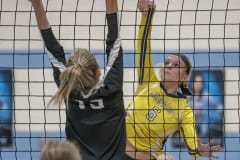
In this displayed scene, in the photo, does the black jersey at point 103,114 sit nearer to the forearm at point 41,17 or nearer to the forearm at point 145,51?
the forearm at point 41,17

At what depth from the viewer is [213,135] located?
676 centimetres

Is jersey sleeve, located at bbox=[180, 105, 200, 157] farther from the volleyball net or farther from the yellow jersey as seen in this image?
the volleyball net

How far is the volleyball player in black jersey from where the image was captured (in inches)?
110

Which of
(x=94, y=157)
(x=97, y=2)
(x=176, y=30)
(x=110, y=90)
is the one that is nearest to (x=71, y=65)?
(x=110, y=90)

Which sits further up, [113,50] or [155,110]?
[113,50]

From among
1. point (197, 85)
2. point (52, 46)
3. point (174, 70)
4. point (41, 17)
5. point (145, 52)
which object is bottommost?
point (197, 85)

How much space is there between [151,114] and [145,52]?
36 cm

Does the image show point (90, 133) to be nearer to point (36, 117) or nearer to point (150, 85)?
point (150, 85)

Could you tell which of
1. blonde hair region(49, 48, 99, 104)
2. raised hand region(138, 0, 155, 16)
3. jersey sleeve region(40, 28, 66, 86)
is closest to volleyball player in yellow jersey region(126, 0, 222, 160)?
raised hand region(138, 0, 155, 16)

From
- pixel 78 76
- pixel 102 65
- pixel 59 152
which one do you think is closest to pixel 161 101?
pixel 78 76

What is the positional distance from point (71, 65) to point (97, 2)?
3.97 m

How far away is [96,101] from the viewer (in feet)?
9.34

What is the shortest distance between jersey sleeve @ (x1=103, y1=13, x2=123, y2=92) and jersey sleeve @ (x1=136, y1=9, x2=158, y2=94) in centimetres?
97

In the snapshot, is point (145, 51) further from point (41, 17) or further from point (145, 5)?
point (41, 17)
